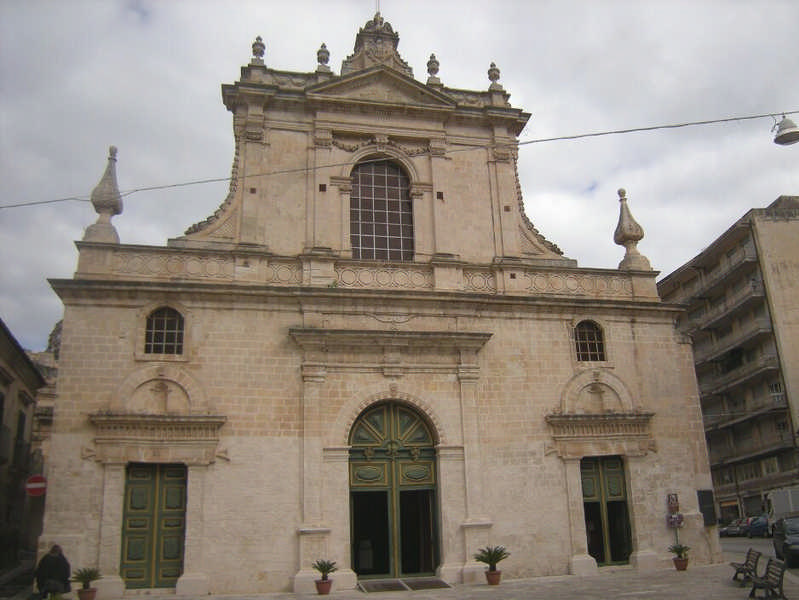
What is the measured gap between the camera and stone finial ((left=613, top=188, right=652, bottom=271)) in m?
21.5

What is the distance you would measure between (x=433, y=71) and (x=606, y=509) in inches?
532

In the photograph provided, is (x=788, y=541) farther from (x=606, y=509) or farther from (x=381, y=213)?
(x=381, y=213)

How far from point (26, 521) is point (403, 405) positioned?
17476 millimetres

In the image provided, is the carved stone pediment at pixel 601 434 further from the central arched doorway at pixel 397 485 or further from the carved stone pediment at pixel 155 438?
the carved stone pediment at pixel 155 438

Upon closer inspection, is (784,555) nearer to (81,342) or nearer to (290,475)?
(290,475)

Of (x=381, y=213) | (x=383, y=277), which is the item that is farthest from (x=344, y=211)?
(x=383, y=277)

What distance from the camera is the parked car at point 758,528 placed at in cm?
3194

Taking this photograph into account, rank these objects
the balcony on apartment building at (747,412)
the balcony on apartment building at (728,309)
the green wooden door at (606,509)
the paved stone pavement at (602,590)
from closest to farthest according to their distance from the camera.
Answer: the paved stone pavement at (602,590)
the green wooden door at (606,509)
the balcony on apartment building at (747,412)
the balcony on apartment building at (728,309)

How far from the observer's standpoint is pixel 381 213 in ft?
68.7

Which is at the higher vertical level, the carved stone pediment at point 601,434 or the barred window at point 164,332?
the barred window at point 164,332

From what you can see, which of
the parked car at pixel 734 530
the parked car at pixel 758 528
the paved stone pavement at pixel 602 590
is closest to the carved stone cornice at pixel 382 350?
the paved stone pavement at pixel 602 590

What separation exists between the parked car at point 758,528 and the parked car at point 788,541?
13.0 metres

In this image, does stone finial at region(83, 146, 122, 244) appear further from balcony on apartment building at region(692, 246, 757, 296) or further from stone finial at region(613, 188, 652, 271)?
balcony on apartment building at region(692, 246, 757, 296)

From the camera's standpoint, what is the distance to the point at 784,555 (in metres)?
18.8
